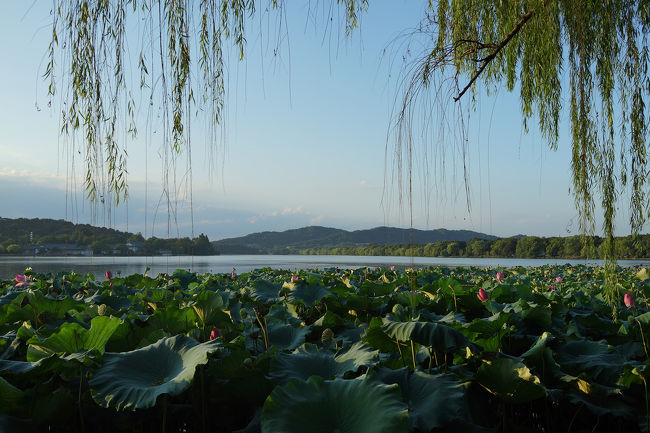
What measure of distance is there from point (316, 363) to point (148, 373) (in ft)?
1.21

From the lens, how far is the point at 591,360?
1.12 meters

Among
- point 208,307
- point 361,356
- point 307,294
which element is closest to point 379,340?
point 361,356

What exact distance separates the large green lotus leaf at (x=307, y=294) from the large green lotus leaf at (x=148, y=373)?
0.94 meters

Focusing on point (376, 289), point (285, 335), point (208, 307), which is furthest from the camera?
point (376, 289)

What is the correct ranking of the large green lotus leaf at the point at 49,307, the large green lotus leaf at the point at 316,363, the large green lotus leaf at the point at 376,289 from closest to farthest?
the large green lotus leaf at the point at 316,363, the large green lotus leaf at the point at 49,307, the large green lotus leaf at the point at 376,289

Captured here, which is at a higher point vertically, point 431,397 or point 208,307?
point 208,307

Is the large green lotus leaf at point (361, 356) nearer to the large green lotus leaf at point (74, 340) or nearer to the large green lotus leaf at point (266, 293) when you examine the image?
the large green lotus leaf at point (74, 340)

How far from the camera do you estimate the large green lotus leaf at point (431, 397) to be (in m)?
0.78

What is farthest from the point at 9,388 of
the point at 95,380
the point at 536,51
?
the point at 536,51

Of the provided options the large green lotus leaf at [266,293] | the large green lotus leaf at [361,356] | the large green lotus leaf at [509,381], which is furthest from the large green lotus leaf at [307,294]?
the large green lotus leaf at [509,381]

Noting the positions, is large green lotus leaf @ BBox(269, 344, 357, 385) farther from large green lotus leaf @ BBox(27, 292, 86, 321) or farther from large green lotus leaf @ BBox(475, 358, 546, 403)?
large green lotus leaf @ BBox(27, 292, 86, 321)

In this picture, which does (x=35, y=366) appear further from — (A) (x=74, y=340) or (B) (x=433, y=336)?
(B) (x=433, y=336)

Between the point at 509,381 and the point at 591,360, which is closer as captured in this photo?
the point at 509,381

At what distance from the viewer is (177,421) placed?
91cm
